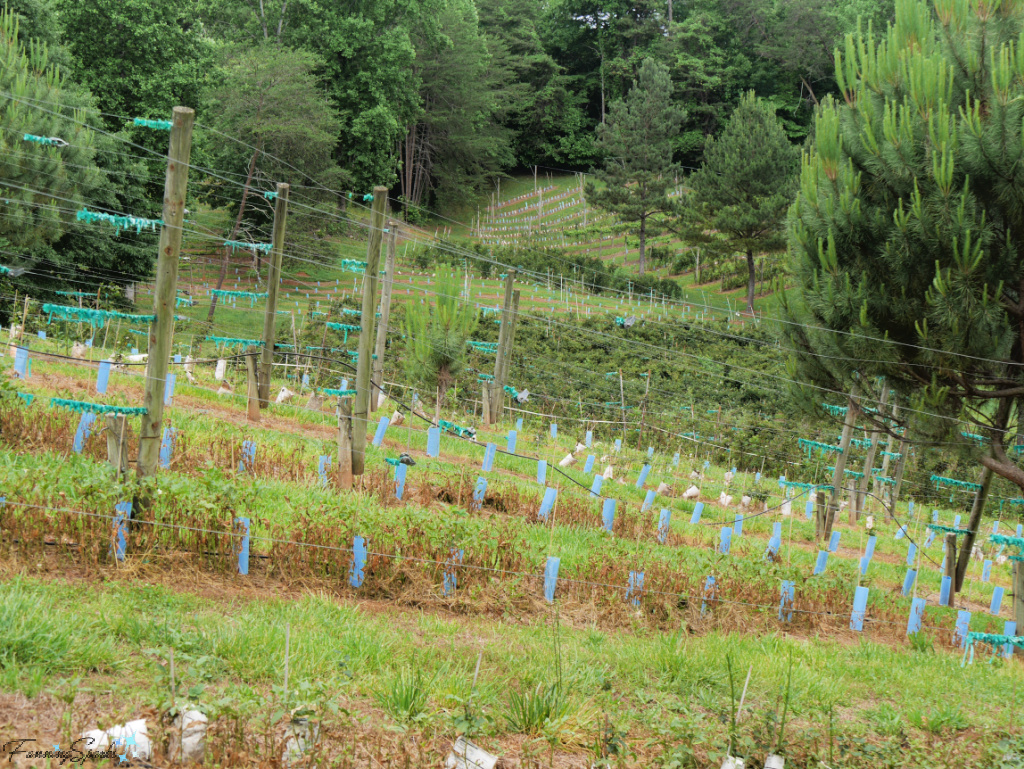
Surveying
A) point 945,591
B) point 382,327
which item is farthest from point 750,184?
point 945,591

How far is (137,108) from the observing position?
31156 mm

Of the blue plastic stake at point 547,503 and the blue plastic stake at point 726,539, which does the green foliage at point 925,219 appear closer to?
the blue plastic stake at point 726,539

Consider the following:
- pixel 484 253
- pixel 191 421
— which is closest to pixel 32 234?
pixel 191 421

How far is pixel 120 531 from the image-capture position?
6.34 m

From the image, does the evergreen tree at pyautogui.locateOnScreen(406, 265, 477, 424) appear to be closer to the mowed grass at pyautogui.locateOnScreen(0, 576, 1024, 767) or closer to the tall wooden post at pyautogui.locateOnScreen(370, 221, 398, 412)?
the tall wooden post at pyautogui.locateOnScreen(370, 221, 398, 412)

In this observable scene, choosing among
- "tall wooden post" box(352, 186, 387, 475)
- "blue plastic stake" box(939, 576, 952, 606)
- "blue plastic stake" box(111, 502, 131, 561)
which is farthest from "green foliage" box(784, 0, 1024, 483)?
"blue plastic stake" box(111, 502, 131, 561)

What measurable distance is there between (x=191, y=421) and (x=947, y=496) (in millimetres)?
18392

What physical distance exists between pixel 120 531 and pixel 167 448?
2.50m

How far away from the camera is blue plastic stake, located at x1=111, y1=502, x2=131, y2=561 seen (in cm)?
627

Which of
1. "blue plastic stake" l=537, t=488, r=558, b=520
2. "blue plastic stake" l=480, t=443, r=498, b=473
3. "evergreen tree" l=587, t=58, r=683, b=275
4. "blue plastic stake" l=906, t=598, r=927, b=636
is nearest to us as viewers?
"blue plastic stake" l=906, t=598, r=927, b=636

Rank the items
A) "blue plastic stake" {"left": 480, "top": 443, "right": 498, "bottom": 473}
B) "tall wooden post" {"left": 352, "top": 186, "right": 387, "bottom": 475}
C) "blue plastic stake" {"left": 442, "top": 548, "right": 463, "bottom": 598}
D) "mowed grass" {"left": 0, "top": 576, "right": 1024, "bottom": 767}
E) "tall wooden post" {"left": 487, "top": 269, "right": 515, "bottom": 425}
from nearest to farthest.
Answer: "mowed grass" {"left": 0, "top": 576, "right": 1024, "bottom": 767} < "blue plastic stake" {"left": 442, "top": 548, "right": 463, "bottom": 598} < "tall wooden post" {"left": 352, "top": 186, "right": 387, "bottom": 475} < "blue plastic stake" {"left": 480, "top": 443, "right": 498, "bottom": 473} < "tall wooden post" {"left": 487, "top": 269, "right": 515, "bottom": 425}

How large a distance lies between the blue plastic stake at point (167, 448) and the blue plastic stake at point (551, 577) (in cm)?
392

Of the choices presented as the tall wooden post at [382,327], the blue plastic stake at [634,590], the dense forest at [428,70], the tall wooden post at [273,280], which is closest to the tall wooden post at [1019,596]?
the blue plastic stake at [634,590]

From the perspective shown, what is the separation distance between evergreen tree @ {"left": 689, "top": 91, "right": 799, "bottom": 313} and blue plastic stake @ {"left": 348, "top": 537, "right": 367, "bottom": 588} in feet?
106
